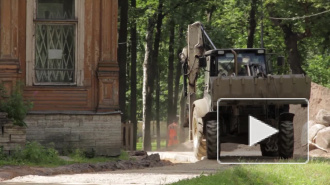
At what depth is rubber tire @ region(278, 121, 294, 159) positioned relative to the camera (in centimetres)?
2550

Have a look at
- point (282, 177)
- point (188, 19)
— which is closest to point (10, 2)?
point (282, 177)

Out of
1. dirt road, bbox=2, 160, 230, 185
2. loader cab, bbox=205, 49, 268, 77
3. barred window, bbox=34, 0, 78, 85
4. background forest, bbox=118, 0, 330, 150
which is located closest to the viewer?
dirt road, bbox=2, 160, 230, 185

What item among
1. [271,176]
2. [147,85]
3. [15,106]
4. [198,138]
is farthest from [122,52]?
[271,176]

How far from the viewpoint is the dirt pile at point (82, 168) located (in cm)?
2025

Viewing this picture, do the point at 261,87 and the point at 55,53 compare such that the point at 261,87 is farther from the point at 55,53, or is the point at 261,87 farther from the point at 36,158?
the point at 36,158

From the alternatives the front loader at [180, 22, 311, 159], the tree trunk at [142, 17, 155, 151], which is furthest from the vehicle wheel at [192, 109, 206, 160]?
the tree trunk at [142, 17, 155, 151]

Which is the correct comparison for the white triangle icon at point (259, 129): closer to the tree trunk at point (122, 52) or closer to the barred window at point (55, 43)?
the barred window at point (55, 43)

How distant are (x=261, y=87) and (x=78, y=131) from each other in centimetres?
501

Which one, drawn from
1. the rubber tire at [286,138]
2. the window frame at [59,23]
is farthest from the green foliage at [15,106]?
the rubber tire at [286,138]

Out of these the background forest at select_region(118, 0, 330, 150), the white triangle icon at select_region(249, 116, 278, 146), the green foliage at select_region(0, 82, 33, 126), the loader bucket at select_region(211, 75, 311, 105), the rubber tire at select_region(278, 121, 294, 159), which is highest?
the background forest at select_region(118, 0, 330, 150)

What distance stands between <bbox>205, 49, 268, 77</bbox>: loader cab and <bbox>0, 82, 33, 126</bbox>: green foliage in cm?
559

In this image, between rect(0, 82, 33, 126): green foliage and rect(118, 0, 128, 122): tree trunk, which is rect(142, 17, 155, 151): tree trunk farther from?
rect(0, 82, 33, 126): green foliage

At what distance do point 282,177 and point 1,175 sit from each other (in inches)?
217

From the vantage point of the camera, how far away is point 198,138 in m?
27.8
